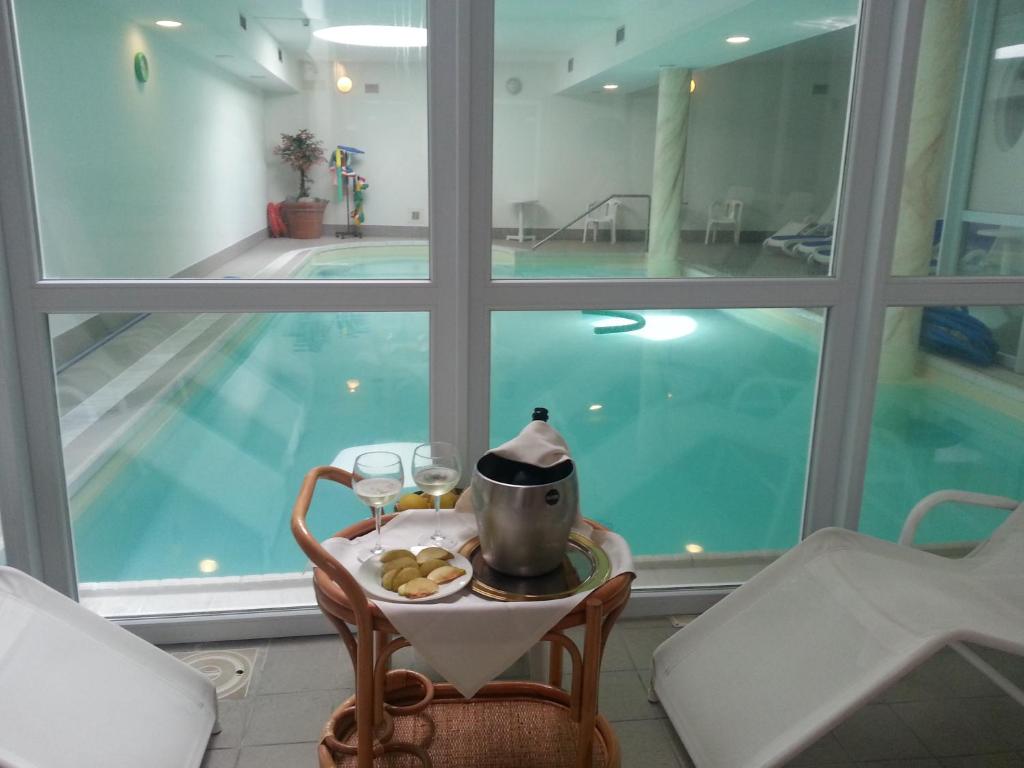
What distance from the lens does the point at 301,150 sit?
2.19m

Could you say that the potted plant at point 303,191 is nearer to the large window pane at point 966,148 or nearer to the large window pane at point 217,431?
the large window pane at point 217,431

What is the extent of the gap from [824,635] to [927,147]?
1.40m

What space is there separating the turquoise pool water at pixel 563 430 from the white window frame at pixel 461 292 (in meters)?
0.06

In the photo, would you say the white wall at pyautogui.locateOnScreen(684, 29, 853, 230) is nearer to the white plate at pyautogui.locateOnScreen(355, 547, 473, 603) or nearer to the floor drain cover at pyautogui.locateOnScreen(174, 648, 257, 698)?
the white plate at pyautogui.locateOnScreen(355, 547, 473, 603)

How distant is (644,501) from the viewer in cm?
265

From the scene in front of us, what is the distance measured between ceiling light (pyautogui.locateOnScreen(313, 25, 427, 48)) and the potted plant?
0.24m

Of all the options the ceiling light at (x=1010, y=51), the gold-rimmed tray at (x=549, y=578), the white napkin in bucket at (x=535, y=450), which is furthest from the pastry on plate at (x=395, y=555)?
the ceiling light at (x=1010, y=51)

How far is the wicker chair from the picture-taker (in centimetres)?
161

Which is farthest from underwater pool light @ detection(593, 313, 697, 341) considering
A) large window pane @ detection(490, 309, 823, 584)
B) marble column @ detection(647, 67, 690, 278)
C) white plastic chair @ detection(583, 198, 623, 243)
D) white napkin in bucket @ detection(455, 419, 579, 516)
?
white napkin in bucket @ detection(455, 419, 579, 516)

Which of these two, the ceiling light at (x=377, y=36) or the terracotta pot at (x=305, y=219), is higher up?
the ceiling light at (x=377, y=36)

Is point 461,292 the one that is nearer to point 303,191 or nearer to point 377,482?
point 303,191

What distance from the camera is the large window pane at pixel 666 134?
219 cm

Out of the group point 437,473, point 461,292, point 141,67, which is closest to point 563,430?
point 461,292

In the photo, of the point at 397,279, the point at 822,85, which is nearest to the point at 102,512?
the point at 397,279
